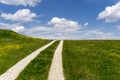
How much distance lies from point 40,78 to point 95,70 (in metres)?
6.72

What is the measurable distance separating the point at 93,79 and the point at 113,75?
10.1 feet

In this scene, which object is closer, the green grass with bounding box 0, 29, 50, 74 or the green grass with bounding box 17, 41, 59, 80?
the green grass with bounding box 17, 41, 59, 80

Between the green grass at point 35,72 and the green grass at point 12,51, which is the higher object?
the green grass at point 12,51

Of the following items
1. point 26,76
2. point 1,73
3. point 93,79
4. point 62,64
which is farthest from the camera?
point 62,64

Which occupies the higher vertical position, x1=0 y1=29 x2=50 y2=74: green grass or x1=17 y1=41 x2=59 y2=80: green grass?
x1=0 y1=29 x2=50 y2=74: green grass

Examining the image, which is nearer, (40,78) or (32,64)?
(40,78)

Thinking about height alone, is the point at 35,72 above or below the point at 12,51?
below

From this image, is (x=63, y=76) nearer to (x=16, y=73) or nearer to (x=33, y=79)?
(x=33, y=79)

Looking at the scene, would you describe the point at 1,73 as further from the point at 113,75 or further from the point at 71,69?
the point at 113,75

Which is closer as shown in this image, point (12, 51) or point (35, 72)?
point (35, 72)

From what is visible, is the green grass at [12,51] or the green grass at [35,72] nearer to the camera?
the green grass at [35,72]

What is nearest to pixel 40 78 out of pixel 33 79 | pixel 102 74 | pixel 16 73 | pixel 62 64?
pixel 33 79

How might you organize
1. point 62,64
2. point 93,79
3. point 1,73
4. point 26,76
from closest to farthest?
point 93,79 < point 26,76 < point 1,73 < point 62,64

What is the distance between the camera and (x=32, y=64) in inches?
1380
